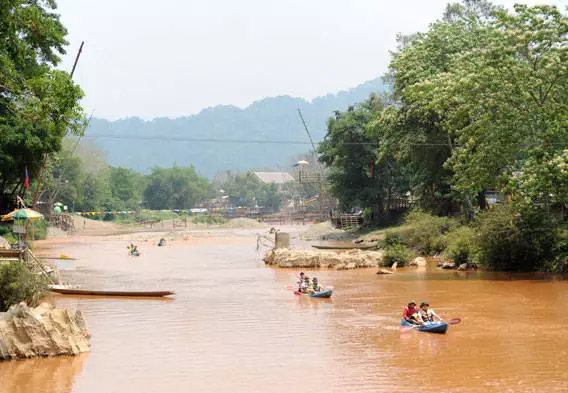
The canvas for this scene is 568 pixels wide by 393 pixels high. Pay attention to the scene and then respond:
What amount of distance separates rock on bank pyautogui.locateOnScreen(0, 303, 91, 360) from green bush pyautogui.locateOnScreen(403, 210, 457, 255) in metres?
25.1

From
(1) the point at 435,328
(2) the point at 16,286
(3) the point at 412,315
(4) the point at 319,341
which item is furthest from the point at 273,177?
(4) the point at 319,341

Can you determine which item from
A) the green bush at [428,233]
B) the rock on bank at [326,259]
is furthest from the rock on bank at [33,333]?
the green bush at [428,233]

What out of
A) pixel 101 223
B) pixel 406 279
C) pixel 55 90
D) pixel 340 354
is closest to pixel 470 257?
pixel 406 279

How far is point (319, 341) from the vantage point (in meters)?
17.5

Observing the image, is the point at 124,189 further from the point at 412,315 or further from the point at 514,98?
the point at 412,315

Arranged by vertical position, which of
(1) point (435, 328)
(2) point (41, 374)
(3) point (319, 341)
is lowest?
(2) point (41, 374)

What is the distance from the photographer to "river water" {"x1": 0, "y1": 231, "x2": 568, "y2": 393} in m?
13.7

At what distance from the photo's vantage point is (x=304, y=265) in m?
36.9

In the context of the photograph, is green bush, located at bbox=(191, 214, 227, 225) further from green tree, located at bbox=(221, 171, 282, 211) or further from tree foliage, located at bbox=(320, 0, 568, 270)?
tree foliage, located at bbox=(320, 0, 568, 270)

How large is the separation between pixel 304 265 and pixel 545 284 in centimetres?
1416

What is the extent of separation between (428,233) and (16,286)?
24908mm

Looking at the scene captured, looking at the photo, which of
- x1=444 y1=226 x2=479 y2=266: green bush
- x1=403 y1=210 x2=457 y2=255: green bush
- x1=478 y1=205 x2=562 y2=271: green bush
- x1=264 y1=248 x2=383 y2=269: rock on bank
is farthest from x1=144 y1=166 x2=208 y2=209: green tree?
x1=478 y1=205 x2=562 y2=271: green bush

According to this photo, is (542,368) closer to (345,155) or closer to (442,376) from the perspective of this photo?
(442,376)

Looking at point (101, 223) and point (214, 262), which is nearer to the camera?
point (214, 262)
